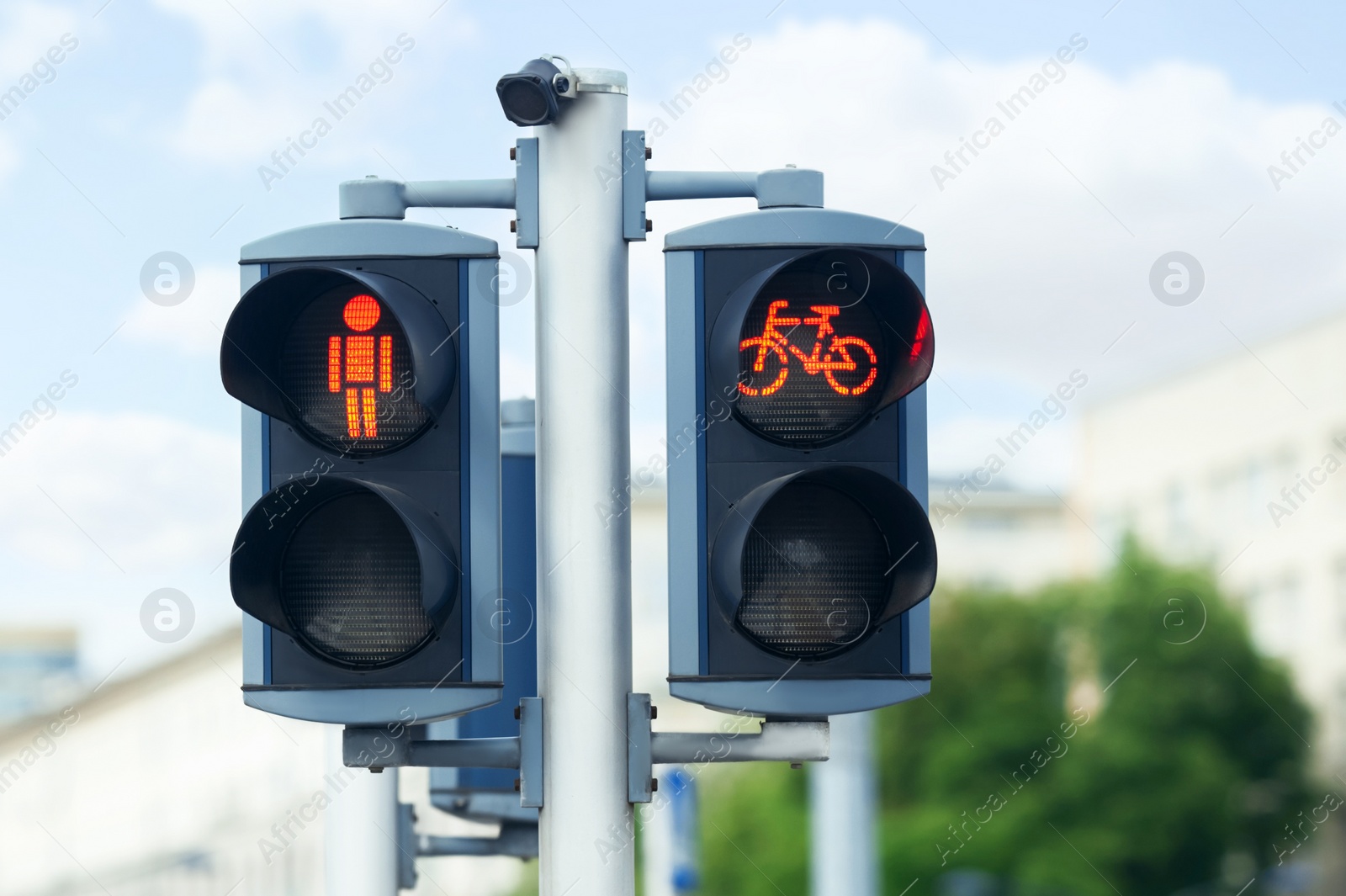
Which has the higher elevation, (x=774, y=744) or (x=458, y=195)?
(x=458, y=195)

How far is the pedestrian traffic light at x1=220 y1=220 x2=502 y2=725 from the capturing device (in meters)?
2.85

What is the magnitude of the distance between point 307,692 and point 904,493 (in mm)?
1162

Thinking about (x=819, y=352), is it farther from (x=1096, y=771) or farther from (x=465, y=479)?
(x=1096, y=771)

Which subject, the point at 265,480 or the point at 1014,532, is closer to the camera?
the point at 265,480

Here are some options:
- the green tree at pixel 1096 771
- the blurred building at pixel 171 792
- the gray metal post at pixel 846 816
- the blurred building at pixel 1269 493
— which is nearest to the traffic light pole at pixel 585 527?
the gray metal post at pixel 846 816

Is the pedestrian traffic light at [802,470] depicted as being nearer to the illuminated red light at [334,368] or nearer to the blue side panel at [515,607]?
the blue side panel at [515,607]

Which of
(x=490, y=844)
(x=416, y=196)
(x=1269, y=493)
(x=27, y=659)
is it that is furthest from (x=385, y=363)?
(x=27, y=659)

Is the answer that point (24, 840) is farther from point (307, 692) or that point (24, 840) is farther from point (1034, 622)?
point (307, 692)

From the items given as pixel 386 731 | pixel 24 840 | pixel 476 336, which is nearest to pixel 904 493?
pixel 476 336

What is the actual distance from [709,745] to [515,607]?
78 centimetres

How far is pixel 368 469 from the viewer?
9.53 ft

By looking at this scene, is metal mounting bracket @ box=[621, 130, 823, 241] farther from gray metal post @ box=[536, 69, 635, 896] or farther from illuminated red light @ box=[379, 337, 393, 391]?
illuminated red light @ box=[379, 337, 393, 391]

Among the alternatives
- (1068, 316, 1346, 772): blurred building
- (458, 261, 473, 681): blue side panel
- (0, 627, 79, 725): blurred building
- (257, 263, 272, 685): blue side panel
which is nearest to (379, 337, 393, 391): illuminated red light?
(458, 261, 473, 681): blue side panel

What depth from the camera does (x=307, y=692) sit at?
289 centimetres
